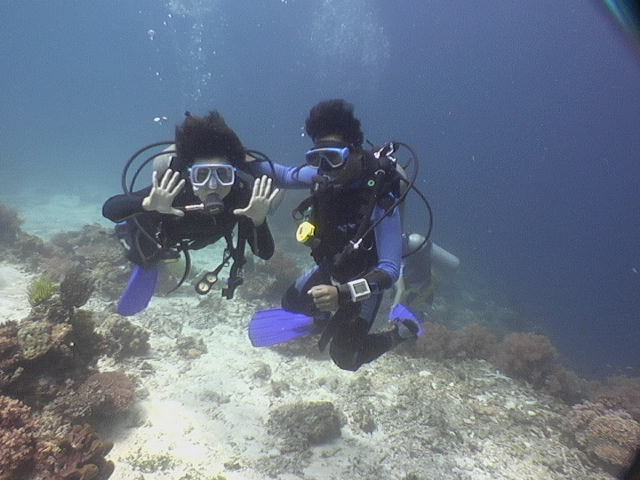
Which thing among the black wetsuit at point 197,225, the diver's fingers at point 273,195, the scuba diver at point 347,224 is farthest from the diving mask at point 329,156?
the black wetsuit at point 197,225

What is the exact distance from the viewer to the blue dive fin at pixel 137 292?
5.01 metres

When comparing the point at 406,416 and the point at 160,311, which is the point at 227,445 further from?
the point at 160,311

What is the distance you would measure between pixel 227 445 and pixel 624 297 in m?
80.8

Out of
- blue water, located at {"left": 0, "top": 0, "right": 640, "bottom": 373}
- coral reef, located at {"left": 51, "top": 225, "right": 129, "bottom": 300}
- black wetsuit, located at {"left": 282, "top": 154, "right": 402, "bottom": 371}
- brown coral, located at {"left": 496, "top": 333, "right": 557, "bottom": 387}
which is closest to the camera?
black wetsuit, located at {"left": 282, "top": 154, "right": 402, "bottom": 371}

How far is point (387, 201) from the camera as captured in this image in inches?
160

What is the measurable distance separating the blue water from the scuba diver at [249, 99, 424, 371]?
847 inches

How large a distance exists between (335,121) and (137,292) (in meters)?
3.62

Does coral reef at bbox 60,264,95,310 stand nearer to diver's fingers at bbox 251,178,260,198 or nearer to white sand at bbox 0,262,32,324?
white sand at bbox 0,262,32,324

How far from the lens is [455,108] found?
114m

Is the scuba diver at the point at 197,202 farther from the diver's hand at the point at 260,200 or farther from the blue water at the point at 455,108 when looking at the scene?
the blue water at the point at 455,108

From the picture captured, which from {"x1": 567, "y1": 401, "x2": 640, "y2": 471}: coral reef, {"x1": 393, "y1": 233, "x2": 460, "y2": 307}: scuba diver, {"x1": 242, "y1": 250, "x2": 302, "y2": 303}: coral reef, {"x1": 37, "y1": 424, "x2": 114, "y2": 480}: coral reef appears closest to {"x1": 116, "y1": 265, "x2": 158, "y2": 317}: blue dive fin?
{"x1": 37, "y1": 424, "x2": 114, "y2": 480}: coral reef

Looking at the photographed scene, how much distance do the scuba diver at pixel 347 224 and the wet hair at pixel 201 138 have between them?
0.97 metres

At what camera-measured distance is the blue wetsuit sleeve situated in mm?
4625

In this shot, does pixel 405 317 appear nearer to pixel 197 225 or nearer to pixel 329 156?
pixel 329 156
